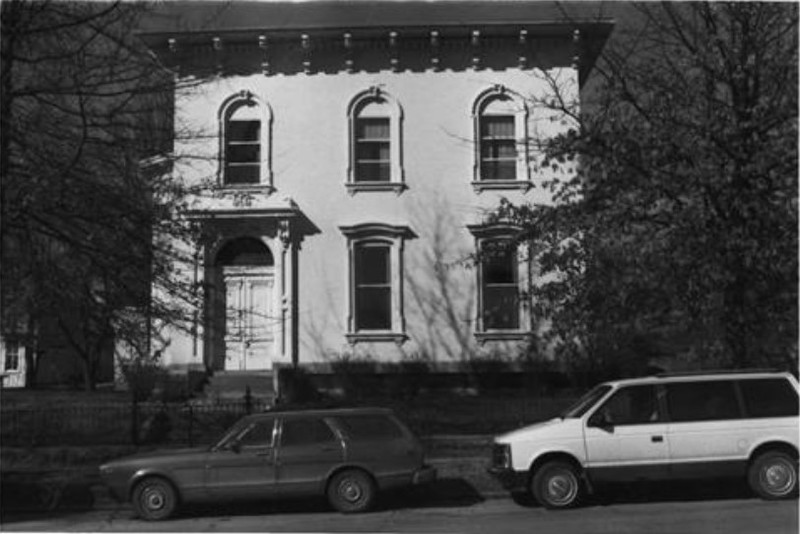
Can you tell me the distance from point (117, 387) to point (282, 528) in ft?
49.8

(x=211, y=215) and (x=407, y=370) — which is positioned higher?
(x=211, y=215)

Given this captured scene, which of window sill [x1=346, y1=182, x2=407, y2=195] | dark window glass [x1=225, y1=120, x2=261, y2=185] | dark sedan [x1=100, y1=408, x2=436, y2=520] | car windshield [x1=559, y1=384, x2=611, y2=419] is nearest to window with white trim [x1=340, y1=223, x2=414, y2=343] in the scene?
window sill [x1=346, y1=182, x2=407, y2=195]

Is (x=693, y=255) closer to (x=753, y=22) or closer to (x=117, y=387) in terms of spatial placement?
(x=753, y=22)

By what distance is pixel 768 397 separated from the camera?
12594 mm

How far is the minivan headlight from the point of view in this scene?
1266 cm

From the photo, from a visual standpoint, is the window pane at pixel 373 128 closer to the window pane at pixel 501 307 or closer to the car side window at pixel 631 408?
the window pane at pixel 501 307

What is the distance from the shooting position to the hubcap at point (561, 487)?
41.0 ft

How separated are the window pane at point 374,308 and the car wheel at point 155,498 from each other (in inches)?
479

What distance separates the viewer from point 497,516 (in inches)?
489

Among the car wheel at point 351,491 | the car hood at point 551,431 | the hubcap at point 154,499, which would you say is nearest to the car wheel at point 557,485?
the car hood at point 551,431

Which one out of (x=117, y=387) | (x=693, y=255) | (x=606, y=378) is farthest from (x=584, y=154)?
(x=117, y=387)

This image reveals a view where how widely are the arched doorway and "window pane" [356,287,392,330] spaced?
2.15 m

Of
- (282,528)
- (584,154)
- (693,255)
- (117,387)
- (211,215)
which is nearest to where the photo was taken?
(282,528)

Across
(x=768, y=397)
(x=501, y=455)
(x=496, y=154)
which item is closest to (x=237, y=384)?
(x=496, y=154)
